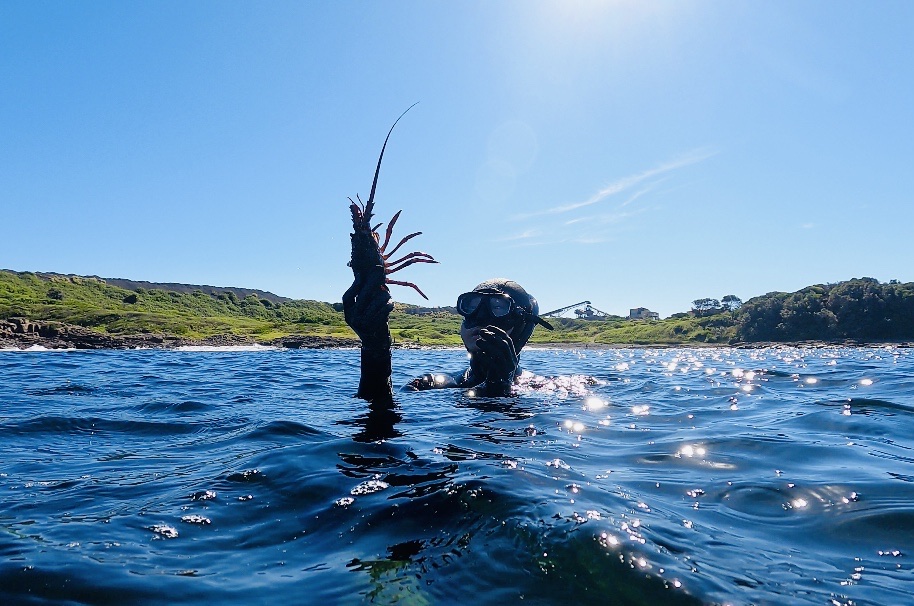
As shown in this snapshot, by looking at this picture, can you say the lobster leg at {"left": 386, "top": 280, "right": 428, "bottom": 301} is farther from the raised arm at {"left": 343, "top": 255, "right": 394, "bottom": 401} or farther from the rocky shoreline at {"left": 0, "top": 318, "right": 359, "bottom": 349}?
the rocky shoreline at {"left": 0, "top": 318, "right": 359, "bottom": 349}

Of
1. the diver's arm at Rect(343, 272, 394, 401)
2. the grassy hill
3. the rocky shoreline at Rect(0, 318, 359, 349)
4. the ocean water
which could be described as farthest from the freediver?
the grassy hill

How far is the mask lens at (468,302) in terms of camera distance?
25.3ft

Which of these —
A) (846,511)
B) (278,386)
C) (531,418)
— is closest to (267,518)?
(846,511)

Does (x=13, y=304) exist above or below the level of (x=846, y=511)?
above

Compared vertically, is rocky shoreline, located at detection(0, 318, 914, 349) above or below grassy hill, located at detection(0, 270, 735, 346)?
below

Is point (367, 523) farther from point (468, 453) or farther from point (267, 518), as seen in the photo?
point (468, 453)

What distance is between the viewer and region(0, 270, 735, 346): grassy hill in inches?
1688

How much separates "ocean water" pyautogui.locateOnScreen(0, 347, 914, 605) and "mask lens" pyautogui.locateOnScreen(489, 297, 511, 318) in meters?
1.78

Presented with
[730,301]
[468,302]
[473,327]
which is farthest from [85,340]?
[730,301]

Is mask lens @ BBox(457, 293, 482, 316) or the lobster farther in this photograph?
mask lens @ BBox(457, 293, 482, 316)

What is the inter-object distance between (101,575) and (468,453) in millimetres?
2600

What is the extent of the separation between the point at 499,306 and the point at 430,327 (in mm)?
60016

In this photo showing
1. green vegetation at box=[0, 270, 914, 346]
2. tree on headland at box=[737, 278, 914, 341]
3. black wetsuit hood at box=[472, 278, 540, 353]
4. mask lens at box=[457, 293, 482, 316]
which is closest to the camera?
mask lens at box=[457, 293, 482, 316]

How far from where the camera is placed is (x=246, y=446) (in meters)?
4.81
